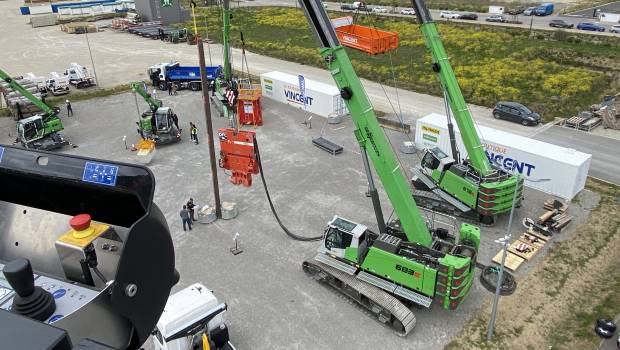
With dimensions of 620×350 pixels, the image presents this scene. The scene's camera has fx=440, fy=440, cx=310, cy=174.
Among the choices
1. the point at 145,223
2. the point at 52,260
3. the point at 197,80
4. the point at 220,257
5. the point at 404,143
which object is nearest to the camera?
the point at 145,223

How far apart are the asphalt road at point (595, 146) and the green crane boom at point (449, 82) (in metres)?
9.83

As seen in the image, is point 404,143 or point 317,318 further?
point 404,143

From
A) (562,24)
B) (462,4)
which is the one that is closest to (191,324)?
(562,24)

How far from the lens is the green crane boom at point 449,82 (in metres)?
17.8

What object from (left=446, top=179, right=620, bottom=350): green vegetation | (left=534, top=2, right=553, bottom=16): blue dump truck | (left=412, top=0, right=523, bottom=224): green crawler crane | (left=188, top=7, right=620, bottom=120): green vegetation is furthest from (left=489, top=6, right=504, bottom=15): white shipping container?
(left=446, top=179, right=620, bottom=350): green vegetation

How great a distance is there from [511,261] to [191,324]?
1240 centimetres

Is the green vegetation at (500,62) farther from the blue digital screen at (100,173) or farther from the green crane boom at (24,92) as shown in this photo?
the blue digital screen at (100,173)

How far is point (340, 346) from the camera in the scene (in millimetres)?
13773

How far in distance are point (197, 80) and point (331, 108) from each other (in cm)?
1533

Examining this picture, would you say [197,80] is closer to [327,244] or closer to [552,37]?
[327,244]

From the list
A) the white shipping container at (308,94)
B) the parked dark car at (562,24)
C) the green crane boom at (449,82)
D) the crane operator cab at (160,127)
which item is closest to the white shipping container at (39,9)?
the white shipping container at (308,94)

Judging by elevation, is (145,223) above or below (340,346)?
above

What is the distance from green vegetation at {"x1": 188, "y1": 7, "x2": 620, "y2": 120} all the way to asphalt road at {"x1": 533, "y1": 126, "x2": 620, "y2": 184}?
11.3 feet

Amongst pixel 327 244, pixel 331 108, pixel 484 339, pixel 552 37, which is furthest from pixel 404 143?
pixel 552 37
